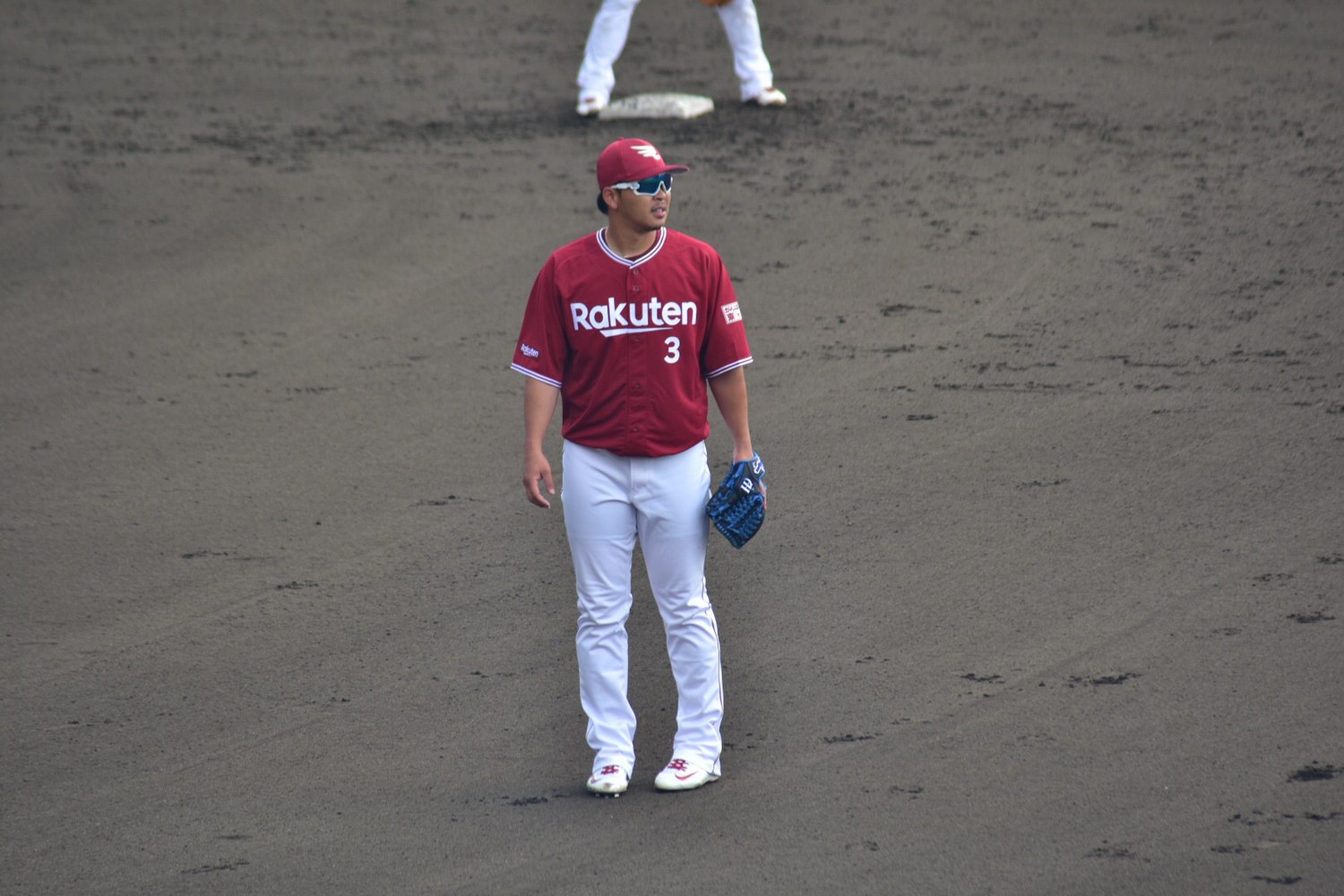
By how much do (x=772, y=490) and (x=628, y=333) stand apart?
245 cm

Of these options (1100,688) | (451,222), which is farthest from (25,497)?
(1100,688)

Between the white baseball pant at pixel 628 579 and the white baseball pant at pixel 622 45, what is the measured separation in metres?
8.07

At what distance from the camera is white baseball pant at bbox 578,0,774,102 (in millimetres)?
11594

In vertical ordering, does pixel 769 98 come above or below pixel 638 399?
above

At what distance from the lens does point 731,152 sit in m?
10.9

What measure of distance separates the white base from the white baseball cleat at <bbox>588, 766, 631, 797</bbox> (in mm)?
8305

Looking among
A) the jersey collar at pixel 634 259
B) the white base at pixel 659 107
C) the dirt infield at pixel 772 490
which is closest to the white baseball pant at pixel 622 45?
the white base at pixel 659 107

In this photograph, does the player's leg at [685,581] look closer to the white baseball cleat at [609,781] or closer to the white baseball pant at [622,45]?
the white baseball cleat at [609,781]

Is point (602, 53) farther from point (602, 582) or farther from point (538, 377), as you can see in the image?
point (602, 582)

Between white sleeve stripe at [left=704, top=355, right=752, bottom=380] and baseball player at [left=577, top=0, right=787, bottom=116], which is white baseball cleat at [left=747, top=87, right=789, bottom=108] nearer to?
baseball player at [left=577, top=0, right=787, bottom=116]

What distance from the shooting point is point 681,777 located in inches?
169

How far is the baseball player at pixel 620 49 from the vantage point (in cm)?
1160

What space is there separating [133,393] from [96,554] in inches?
73.1

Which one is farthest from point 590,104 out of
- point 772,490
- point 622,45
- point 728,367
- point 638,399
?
point 638,399
